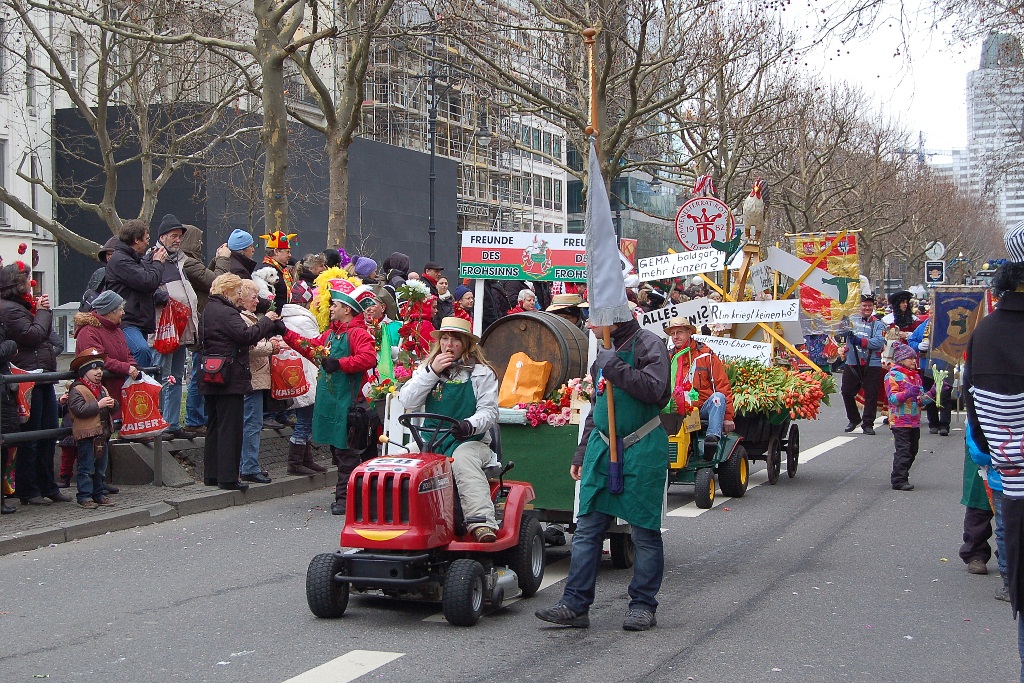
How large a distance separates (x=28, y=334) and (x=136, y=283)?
1.21 m

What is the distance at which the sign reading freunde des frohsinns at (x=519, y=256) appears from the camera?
452 inches

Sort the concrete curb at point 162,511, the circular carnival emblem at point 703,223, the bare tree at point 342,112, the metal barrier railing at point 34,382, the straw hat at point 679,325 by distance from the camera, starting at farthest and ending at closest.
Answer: the bare tree at point 342,112, the circular carnival emblem at point 703,223, the straw hat at point 679,325, the metal barrier railing at point 34,382, the concrete curb at point 162,511

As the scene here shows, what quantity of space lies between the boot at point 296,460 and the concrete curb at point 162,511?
14 centimetres

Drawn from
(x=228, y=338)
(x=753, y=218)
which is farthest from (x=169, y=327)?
(x=753, y=218)

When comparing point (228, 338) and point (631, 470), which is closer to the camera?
point (631, 470)

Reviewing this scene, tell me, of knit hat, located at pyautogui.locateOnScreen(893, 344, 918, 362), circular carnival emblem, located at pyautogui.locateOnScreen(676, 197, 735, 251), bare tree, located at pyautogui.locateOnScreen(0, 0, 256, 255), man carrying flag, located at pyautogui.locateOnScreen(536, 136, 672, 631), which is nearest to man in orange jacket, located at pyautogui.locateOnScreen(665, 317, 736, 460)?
knit hat, located at pyautogui.locateOnScreen(893, 344, 918, 362)

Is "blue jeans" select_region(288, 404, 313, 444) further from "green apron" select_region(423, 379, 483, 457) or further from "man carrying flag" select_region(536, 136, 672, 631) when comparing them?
"man carrying flag" select_region(536, 136, 672, 631)

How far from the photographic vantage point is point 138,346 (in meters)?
11.7

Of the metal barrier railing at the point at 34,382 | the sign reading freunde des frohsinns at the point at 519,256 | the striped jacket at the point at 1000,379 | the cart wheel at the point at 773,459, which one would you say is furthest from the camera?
→ the cart wheel at the point at 773,459

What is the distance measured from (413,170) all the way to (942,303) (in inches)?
1550

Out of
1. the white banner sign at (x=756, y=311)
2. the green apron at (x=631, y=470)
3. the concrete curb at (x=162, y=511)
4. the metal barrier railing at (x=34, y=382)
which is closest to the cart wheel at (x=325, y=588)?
the green apron at (x=631, y=470)

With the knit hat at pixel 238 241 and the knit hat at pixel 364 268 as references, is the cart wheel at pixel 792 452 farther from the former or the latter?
the knit hat at pixel 238 241

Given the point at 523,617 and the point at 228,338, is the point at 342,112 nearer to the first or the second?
the point at 228,338

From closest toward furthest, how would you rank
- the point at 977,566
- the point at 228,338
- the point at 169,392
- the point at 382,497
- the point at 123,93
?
the point at 382,497, the point at 977,566, the point at 228,338, the point at 169,392, the point at 123,93
